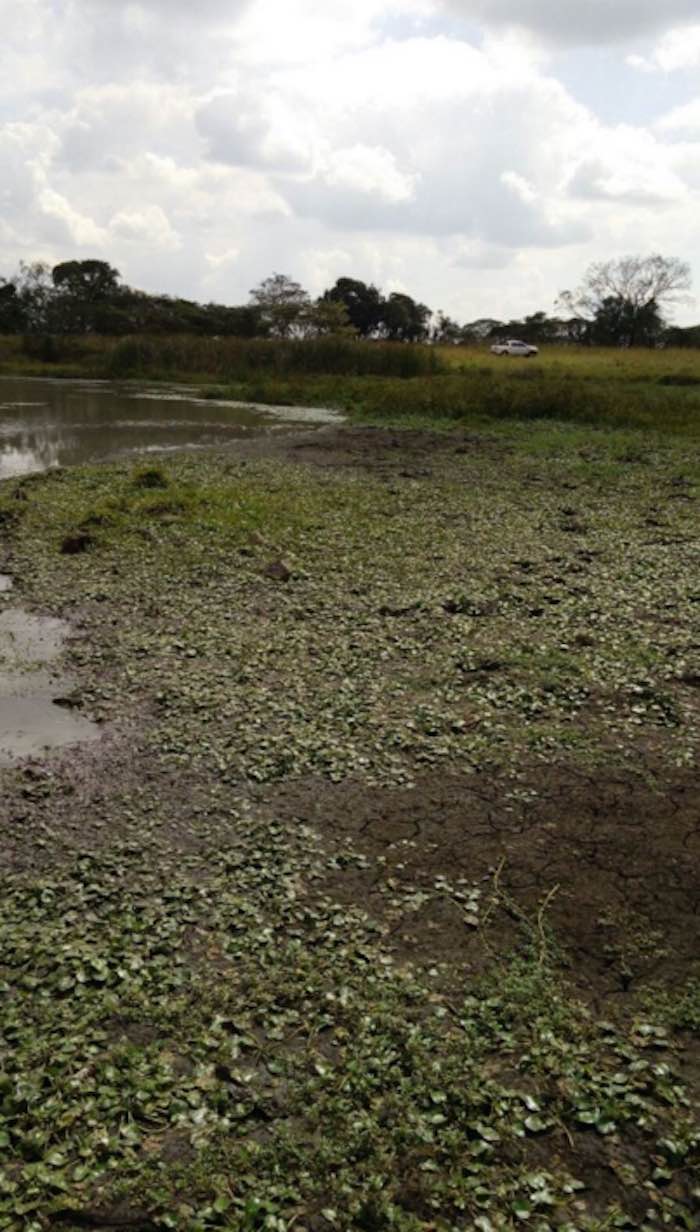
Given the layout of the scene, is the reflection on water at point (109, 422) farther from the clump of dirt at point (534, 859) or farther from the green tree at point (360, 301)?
the green tree at point (360, 301)

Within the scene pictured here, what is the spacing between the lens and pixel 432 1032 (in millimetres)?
4398

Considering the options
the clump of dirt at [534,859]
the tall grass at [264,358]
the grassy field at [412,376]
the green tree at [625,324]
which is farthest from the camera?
the green tree at [625,324]

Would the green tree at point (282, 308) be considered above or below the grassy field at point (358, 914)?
above

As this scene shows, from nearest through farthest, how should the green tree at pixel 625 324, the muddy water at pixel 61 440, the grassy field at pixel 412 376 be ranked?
the muddy water at pixel 61 440 < the grassy field at pixel 412 376 < the green tree at pixel 625 324

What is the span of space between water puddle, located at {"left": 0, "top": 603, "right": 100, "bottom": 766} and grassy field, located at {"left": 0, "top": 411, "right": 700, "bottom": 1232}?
27 cm

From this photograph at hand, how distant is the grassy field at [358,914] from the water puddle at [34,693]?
0.88ft

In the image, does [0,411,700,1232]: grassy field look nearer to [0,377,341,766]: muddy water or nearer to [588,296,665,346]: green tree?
[0,377,341,766]: muddy water

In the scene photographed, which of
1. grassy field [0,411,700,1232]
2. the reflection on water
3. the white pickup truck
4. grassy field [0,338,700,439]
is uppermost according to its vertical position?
the white pickup truck

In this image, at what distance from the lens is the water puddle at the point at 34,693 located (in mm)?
7613

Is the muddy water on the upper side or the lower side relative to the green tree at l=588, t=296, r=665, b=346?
lower

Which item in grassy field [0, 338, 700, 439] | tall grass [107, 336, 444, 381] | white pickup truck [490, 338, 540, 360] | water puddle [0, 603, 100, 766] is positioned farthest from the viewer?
white pickup truck [490, 338, 540, 360]

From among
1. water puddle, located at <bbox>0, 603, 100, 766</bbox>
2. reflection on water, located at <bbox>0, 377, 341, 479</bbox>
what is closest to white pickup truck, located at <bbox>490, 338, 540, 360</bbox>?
reflection on water, located at <bbox>0, 377, 341, 479</bbox>

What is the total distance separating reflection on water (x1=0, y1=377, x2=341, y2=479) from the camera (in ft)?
85.2

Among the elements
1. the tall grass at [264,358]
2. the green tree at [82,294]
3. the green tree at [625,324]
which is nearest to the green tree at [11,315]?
the green tree at [82,294]
